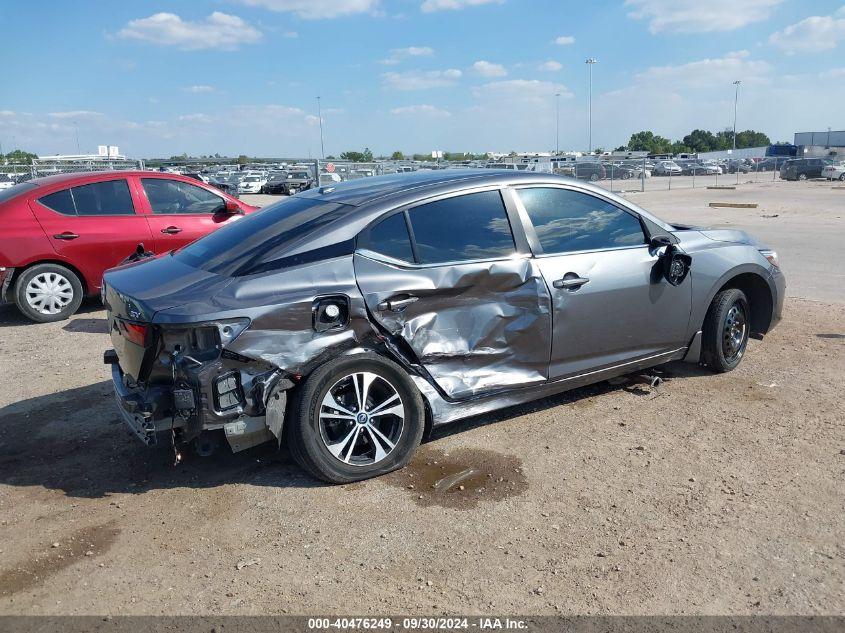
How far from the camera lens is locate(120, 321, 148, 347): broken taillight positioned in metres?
3.78

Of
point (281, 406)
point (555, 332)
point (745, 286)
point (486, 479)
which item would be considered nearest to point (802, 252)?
point (745, 286)

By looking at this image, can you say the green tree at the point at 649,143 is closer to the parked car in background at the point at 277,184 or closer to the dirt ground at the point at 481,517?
the parked car in background at the point at 277,184

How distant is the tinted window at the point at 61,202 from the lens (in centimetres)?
808

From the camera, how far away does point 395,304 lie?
159 inches

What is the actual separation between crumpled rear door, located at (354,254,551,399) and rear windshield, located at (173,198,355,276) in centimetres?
41

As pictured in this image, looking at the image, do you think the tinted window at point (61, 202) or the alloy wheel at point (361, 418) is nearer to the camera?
the alloy wheel at point (361, 418)

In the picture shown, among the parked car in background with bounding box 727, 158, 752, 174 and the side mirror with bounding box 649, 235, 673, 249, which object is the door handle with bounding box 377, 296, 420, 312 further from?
the parked car in background with bounding box 727, 158, 752, 174

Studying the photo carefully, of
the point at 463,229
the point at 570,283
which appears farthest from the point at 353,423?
the point at 570,283

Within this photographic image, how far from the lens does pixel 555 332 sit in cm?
458

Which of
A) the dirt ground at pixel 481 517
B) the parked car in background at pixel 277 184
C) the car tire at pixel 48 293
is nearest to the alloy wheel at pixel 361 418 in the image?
the dirt ground at pixel 481 517

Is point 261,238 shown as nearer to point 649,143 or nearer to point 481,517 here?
point 481,517

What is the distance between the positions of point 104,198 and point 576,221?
600cm

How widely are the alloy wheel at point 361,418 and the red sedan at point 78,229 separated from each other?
5352 millimetres

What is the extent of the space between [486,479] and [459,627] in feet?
4.24
